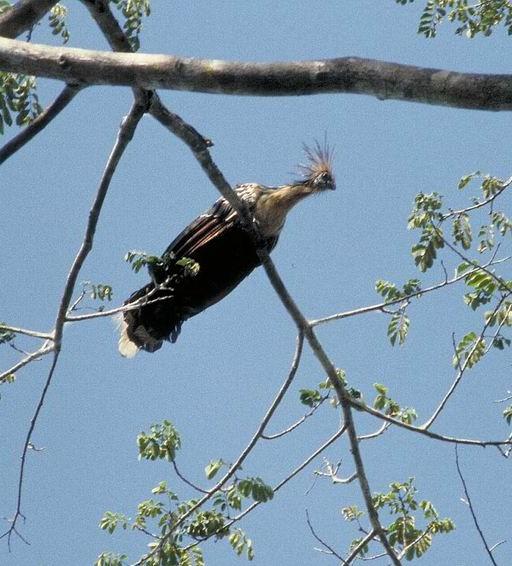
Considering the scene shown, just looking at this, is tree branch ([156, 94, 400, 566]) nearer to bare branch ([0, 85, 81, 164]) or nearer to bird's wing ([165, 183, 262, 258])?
bird's wing ([165, 183, 262, 258])

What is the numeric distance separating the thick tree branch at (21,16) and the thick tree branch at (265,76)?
22.4 inches

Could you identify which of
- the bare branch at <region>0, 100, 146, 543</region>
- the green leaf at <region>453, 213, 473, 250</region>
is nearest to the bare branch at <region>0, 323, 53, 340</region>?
the bare branch at <region>0, 100, 146, 543</region>

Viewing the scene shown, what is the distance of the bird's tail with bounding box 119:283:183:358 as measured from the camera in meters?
5.55

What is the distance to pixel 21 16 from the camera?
14.8 feet

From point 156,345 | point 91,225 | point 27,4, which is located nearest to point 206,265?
point 156,345

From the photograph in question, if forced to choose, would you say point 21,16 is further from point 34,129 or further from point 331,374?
point 331,374

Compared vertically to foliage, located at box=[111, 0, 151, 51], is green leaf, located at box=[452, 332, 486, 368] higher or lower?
lower

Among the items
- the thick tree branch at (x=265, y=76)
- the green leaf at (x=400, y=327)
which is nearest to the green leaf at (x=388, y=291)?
the green leaf at (x=400, y=327)

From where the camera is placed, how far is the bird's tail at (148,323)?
5.55 m

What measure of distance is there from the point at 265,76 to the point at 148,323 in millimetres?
2504

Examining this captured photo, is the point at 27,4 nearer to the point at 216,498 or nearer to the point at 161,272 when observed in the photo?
the point at 161,272

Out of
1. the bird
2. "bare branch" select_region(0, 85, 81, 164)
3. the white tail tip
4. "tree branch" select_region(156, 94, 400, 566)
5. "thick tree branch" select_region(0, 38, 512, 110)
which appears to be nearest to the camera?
"thick tree branch" select_region(0, 38, 512, 110)

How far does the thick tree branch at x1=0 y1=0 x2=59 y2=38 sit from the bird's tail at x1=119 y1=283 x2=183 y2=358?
161cm

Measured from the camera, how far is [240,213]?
17.1ft
